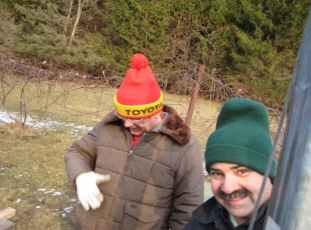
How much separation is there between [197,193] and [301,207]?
3.80 ft

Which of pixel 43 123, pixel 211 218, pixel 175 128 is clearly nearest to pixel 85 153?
pixel 175 128

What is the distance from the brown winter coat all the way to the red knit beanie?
13cm

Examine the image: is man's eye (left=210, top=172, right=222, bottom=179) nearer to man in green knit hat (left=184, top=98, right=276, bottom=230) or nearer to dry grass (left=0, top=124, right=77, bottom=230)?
man in green knit hat (left=184, top=98, right=276, bottom=230)

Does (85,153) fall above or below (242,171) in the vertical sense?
below

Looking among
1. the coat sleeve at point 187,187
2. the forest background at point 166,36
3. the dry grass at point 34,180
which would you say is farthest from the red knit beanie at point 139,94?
the forest background at point 166,36

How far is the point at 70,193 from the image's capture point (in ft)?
14.5

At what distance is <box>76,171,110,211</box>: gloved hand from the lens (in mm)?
1586

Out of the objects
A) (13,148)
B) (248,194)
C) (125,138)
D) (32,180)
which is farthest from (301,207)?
(13,148)

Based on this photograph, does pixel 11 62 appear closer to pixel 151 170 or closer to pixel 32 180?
pixel 32 180

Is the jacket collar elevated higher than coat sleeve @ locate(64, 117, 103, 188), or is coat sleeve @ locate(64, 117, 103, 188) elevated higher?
the jacket collar

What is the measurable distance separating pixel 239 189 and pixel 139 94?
89 cm

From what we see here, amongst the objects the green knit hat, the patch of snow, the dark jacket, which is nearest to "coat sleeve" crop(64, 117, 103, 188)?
the dark jacket

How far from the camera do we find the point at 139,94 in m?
1.79

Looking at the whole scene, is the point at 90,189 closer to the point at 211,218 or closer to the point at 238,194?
the point at 211,218
